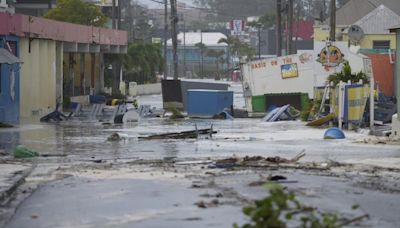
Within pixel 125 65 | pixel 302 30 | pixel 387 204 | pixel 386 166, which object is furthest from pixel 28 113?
pixel 302 30

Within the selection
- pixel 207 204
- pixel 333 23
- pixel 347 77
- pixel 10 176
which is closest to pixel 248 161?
pixel 10 176

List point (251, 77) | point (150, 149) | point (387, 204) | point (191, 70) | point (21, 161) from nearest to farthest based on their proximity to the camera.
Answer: point (387, 204), point (21, 161), point (150, 149), point (251, 77), point (191, 70)

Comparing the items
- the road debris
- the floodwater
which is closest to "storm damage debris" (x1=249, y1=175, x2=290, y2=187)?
the road debris

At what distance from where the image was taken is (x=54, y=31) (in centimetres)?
4575

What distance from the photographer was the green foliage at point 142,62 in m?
78.9

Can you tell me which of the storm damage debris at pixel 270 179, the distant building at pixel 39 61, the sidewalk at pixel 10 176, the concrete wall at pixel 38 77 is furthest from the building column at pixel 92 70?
the storm damage debris at pixel 270 179

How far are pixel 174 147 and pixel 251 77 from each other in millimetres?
21367

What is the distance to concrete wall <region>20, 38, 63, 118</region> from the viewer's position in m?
41.0

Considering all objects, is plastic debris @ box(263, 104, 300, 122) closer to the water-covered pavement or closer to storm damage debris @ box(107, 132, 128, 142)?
the water-covered pavement

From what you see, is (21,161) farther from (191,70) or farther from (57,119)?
(191,70)

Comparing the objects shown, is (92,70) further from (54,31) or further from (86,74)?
(54,31)

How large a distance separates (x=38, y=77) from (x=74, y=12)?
26.4 meters

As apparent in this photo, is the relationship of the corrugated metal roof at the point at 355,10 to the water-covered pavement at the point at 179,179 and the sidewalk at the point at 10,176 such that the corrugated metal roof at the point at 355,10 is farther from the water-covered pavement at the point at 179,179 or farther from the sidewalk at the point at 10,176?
the sidewalk at the point at 10,176

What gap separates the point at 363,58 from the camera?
40375 mm
